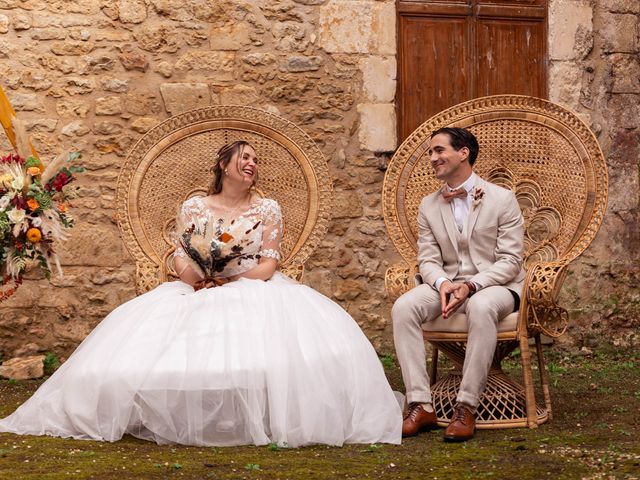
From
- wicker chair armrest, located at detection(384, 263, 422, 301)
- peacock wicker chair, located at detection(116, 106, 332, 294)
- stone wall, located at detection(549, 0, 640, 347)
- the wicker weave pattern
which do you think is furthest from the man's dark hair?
stone wall, located at detection(549, 0, 640, 347)

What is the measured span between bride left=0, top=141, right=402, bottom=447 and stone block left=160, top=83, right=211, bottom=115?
204 cm

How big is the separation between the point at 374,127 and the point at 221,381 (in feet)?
10.4

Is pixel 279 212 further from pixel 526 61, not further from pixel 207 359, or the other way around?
pixel 526 61

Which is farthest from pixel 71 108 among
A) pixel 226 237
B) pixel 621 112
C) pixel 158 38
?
pixel 621 112

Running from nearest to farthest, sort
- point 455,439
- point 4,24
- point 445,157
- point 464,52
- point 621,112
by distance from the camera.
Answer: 1. point 455,439
2. point 445,157
3. point 4,24
4. point 464,52
5. point 621,112

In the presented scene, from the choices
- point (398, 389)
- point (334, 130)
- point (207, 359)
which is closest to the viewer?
point (207, 359)

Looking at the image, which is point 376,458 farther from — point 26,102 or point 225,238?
point 26,102

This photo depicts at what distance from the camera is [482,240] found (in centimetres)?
537

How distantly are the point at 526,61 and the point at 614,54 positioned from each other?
0.66m

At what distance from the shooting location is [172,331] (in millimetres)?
4898

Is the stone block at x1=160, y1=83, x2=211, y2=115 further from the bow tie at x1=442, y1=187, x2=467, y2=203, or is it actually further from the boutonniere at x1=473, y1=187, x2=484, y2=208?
the boutonniere at x1=473, y1=187, x2=484, y2=208

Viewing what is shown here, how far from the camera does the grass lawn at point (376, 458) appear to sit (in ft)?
13.6

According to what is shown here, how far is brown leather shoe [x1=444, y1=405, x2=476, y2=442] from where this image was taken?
486 cm

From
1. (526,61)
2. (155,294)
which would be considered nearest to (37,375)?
(155,294)
